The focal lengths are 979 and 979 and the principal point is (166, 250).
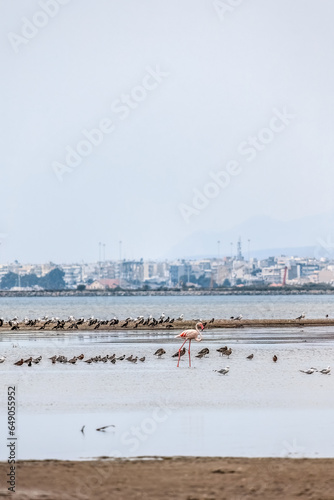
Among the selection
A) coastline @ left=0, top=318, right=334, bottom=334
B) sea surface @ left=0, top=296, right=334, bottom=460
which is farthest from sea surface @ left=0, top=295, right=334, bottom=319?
sea surface @ left=0, top=296, right=334, bottom=460

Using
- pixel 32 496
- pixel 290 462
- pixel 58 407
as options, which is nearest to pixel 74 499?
pixel 32 496

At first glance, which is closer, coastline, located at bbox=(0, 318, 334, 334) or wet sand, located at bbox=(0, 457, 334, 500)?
wet sand, located at bbox=(0, 457, 334, 500)

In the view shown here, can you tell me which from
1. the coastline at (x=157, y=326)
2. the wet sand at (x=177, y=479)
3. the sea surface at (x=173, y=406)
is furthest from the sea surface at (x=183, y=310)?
the wet sand at (x=177, y=479)

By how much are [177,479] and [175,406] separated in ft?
22.6

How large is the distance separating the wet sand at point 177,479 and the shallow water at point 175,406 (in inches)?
28.6

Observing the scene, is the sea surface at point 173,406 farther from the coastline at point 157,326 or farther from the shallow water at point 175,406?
the coastline at point 157,326

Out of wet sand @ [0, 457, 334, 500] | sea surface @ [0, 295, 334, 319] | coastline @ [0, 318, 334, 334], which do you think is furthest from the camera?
sea surface @ [0, 295, 334, 319]

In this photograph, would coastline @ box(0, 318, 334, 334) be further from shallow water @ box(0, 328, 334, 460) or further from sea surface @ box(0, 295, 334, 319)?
shallow water @ box(0, 328, 334, 460)

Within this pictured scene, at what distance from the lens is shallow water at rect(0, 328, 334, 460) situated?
1424 centimetres

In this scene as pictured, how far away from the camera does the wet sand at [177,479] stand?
36.9ft

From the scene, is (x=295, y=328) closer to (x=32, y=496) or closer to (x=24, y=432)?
(x=24, y=432)

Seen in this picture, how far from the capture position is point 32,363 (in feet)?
96.2

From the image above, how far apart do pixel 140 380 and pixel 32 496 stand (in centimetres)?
1303

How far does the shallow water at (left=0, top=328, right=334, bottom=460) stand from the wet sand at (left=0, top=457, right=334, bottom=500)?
0.73 m
